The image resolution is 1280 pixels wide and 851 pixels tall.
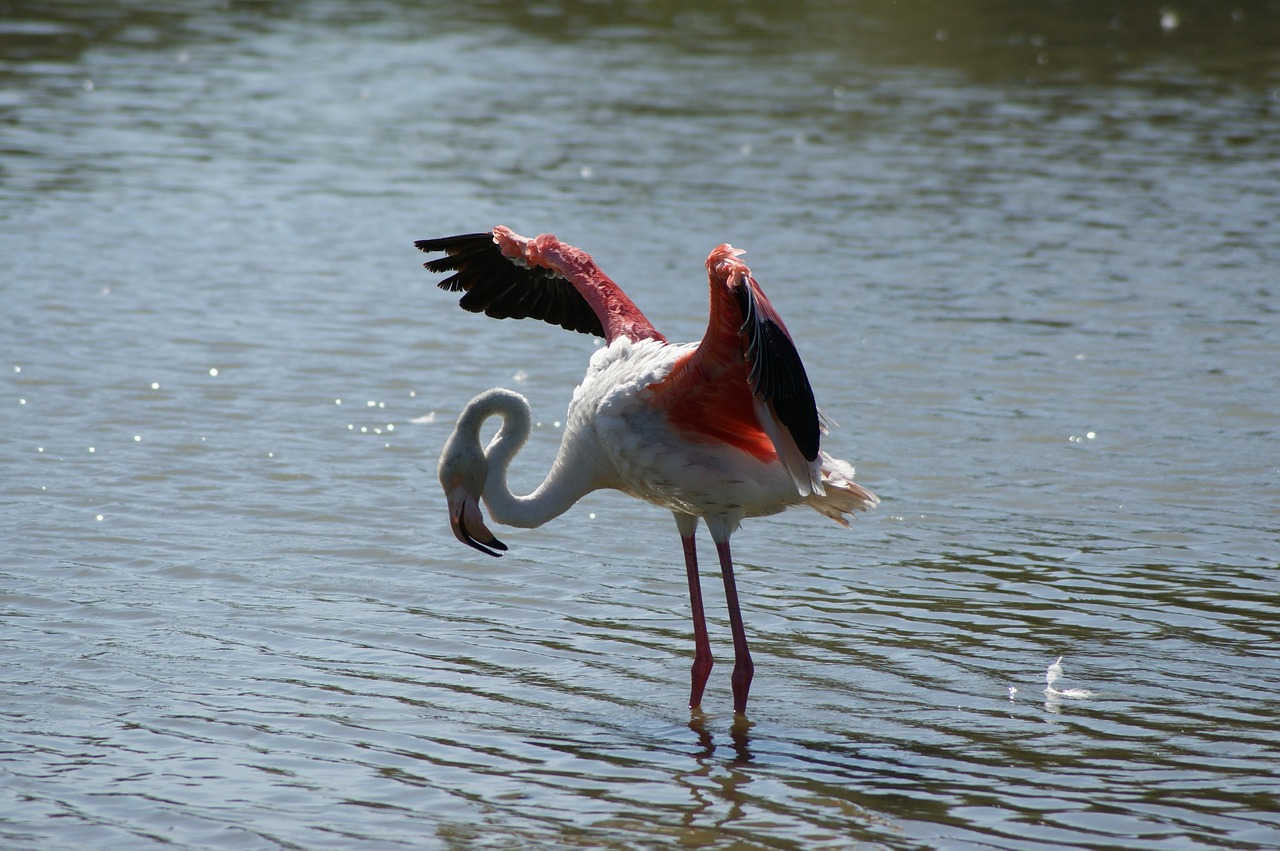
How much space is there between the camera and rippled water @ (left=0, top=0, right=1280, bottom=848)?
213 inches

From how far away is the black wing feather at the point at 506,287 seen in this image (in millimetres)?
7367

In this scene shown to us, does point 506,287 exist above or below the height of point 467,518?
above

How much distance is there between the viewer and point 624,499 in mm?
9023

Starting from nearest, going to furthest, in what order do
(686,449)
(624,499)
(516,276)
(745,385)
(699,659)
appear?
(745,385) → (686,449) → (699,659) → (516,276) → (624,499)

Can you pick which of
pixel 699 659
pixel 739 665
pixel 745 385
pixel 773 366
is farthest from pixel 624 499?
pixel 773 366

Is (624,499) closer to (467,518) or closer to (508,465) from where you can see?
(508,465)

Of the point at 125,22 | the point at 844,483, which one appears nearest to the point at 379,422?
the point at 844,483

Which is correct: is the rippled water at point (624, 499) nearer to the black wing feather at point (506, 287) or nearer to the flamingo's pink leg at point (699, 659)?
the flamingo's pink leg at point (699, 659)

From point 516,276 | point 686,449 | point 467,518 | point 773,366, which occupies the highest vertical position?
point 516,276

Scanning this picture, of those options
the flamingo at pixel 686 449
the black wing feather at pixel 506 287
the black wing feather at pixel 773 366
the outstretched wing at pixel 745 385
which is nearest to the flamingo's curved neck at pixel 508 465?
the flamingo at pixel 686 449

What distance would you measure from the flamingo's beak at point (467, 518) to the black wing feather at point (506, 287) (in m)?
1.50

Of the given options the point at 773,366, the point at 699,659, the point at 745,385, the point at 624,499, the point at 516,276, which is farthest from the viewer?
the point at 624,499

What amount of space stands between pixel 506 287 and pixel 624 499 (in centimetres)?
196

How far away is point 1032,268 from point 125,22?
1877 cm
